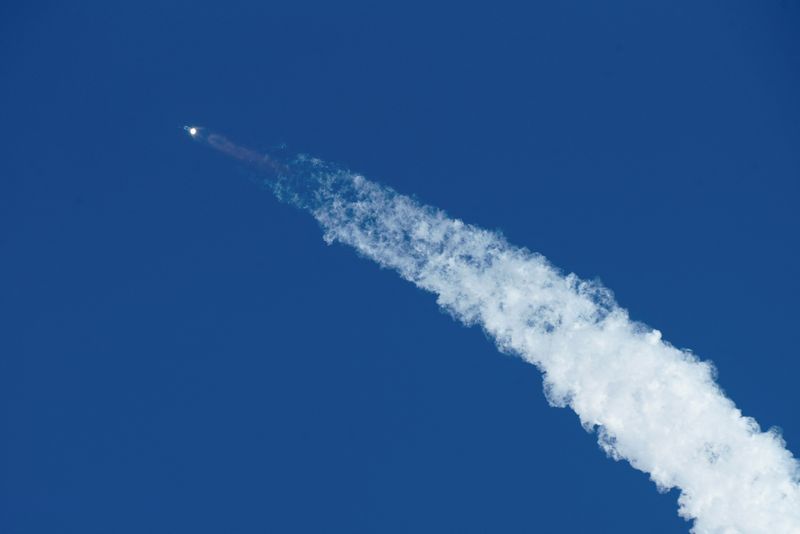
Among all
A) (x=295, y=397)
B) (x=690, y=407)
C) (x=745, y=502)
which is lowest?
(x=295, y=397)

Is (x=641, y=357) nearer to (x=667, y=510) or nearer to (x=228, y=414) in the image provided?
(x=667, y=510)

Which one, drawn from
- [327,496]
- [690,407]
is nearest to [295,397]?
[327,496]

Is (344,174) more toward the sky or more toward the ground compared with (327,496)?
more toward the sky
